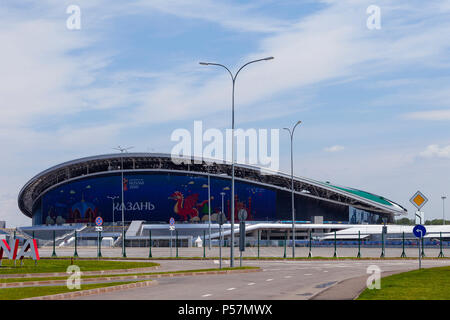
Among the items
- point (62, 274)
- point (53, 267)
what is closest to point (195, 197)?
point (53, 267)

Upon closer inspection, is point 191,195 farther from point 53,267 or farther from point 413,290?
point 413,290

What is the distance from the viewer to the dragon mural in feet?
424

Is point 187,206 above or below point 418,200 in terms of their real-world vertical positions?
below

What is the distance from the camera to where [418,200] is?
28562 millimetres

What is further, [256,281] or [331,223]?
[331,223]

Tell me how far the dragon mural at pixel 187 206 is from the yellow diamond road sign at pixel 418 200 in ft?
332

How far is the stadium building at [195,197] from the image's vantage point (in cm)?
12800

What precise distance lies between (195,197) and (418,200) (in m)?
102

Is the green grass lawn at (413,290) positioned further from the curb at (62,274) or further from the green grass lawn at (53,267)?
the green grass lawn at (53,267)

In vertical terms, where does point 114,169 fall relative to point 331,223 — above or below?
above
